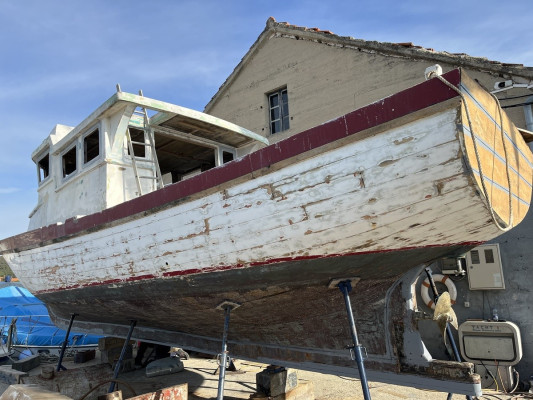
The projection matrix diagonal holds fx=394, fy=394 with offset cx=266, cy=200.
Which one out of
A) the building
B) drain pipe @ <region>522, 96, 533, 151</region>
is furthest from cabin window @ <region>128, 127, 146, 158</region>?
drain pipe @ <region>522, 96, 533, 151</region>

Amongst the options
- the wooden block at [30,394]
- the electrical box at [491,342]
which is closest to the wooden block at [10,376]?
the wooden block at [30,394]

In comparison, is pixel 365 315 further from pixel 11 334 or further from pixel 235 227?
pixel 11 334

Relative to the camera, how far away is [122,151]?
518 centimetres

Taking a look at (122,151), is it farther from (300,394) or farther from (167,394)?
(300,394)

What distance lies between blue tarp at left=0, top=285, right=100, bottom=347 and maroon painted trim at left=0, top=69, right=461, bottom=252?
20.1ft

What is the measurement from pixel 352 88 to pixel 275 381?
22.0 ft

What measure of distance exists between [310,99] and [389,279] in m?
7.19

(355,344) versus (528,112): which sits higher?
(528,112)

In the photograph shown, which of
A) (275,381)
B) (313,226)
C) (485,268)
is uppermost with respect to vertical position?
(313,226)

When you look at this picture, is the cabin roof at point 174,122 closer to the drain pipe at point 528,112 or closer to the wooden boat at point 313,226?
the wooden boat at point 313,226

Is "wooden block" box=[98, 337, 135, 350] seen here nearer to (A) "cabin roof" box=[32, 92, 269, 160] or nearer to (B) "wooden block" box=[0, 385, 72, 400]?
(B) "wooden block" box=[0, 385, 72, 400]

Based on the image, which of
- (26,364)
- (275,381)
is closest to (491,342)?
(275,381)

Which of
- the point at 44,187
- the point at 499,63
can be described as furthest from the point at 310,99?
the point at 44,187

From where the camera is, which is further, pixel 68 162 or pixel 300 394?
pixel 68 162
